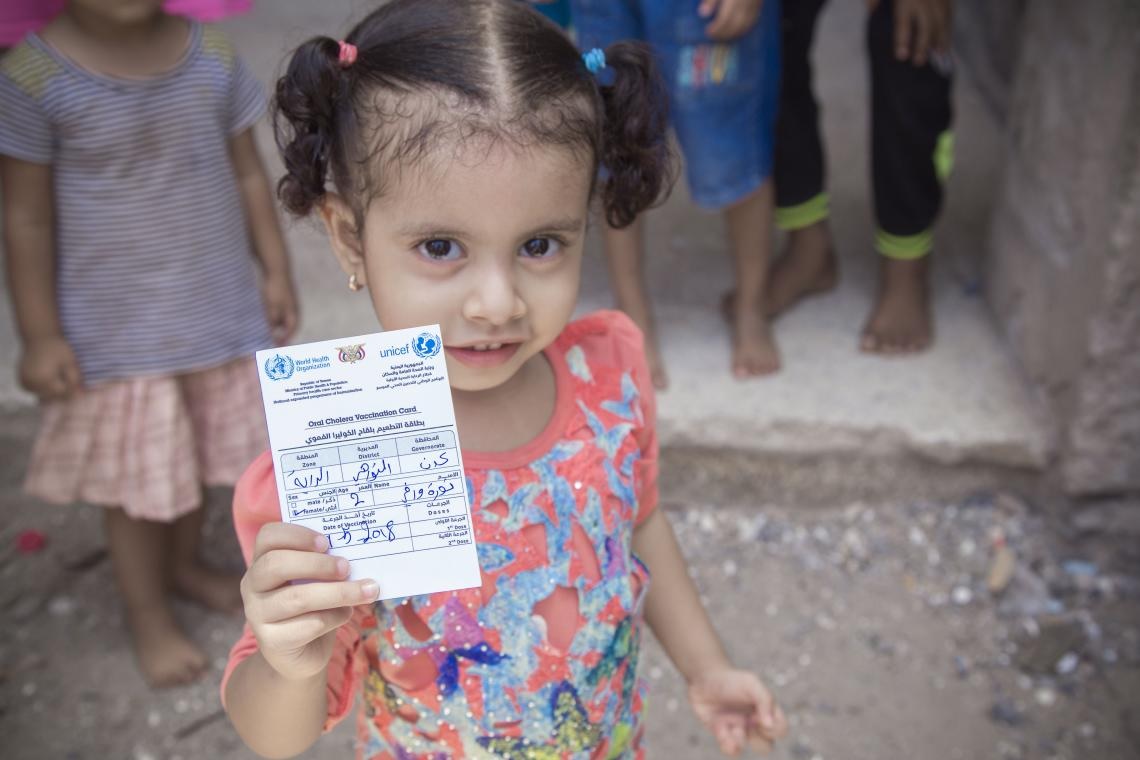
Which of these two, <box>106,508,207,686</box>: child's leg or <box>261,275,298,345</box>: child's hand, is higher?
<box>261,275,298,345</box>: child's hand

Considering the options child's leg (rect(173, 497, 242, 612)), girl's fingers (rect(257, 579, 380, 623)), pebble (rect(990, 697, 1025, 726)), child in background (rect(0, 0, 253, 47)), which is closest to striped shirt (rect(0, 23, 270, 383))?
child in background (rect(0, 0, 253, 47))

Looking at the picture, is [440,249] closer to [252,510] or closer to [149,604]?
[252,510]

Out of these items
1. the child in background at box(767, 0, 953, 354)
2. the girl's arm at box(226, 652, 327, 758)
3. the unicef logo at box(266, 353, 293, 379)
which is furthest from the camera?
the child in background at box(767, 0, 953, 354)

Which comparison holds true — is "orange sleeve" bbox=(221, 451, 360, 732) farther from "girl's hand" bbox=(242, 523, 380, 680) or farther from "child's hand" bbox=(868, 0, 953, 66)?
"child's hand" bbox=(868, 0, 953, 66)

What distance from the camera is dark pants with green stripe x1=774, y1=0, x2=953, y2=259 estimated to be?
Answer: 2.54 meters

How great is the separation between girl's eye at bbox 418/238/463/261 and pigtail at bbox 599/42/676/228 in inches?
9.1

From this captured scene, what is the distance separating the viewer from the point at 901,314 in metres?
2.68

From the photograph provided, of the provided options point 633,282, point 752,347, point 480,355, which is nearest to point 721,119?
point 633,282

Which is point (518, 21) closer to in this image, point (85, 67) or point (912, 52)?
point (85, 67)

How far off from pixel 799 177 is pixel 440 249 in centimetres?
193

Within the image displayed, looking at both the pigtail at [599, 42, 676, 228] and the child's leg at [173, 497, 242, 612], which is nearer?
the pigtail at [599, 42, 676, 228]

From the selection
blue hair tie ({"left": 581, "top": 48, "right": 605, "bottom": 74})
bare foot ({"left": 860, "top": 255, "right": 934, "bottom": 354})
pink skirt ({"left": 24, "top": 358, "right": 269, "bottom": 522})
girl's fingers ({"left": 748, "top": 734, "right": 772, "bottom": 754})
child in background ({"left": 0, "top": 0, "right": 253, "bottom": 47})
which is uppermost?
blue hair tie ({"left": 581, "top": 48, "right": 605, "bottom": 74})

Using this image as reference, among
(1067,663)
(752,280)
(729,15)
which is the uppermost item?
(729,15)

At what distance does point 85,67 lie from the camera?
71.4 inches
